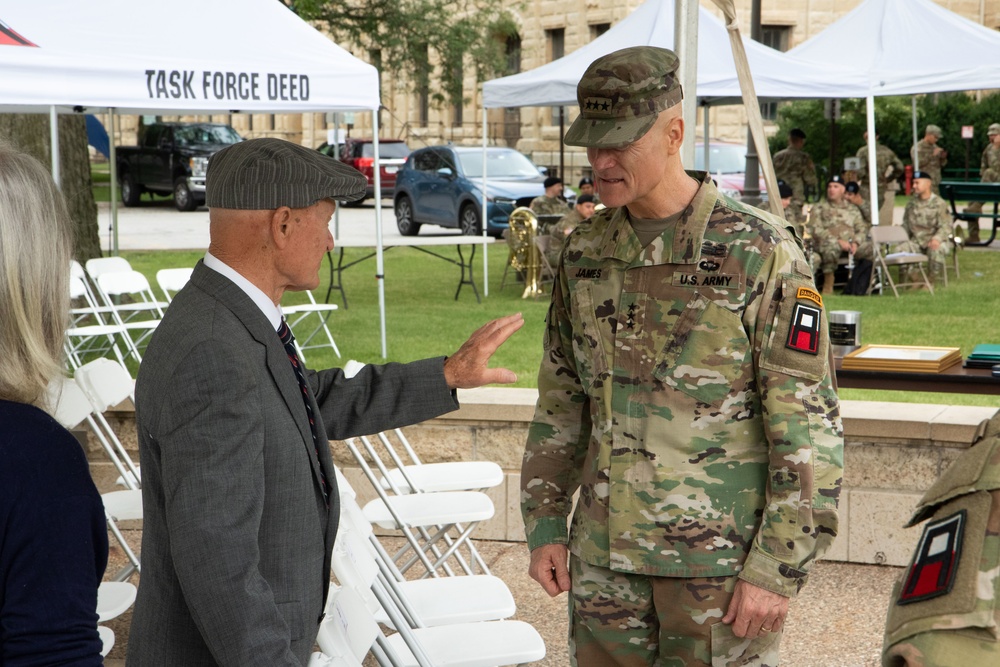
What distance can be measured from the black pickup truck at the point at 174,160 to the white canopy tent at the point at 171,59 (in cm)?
1892

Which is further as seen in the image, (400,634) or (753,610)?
(400,634)

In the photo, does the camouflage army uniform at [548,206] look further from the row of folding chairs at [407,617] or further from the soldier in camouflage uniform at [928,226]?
the row of folding chairs at [407,617]

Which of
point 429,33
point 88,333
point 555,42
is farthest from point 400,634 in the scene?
point 555,42

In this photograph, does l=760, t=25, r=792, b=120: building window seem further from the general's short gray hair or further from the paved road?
the general's short gray hair

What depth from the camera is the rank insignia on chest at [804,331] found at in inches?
94.3

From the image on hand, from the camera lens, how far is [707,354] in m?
2.46

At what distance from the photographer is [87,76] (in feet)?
17.4

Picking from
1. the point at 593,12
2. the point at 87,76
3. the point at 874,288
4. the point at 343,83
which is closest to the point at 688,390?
the point at 87,76

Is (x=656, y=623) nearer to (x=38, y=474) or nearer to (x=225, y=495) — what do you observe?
(x=225, y=495)

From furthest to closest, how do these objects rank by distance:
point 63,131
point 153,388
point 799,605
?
point 63,131 < point 799,605 < point 153,388

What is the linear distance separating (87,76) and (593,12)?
100 feet

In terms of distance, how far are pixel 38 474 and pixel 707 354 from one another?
1.38 m

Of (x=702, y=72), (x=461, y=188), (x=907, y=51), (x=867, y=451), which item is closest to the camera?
(x=867, y=451)

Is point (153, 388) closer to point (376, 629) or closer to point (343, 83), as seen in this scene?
point (376, 629)
